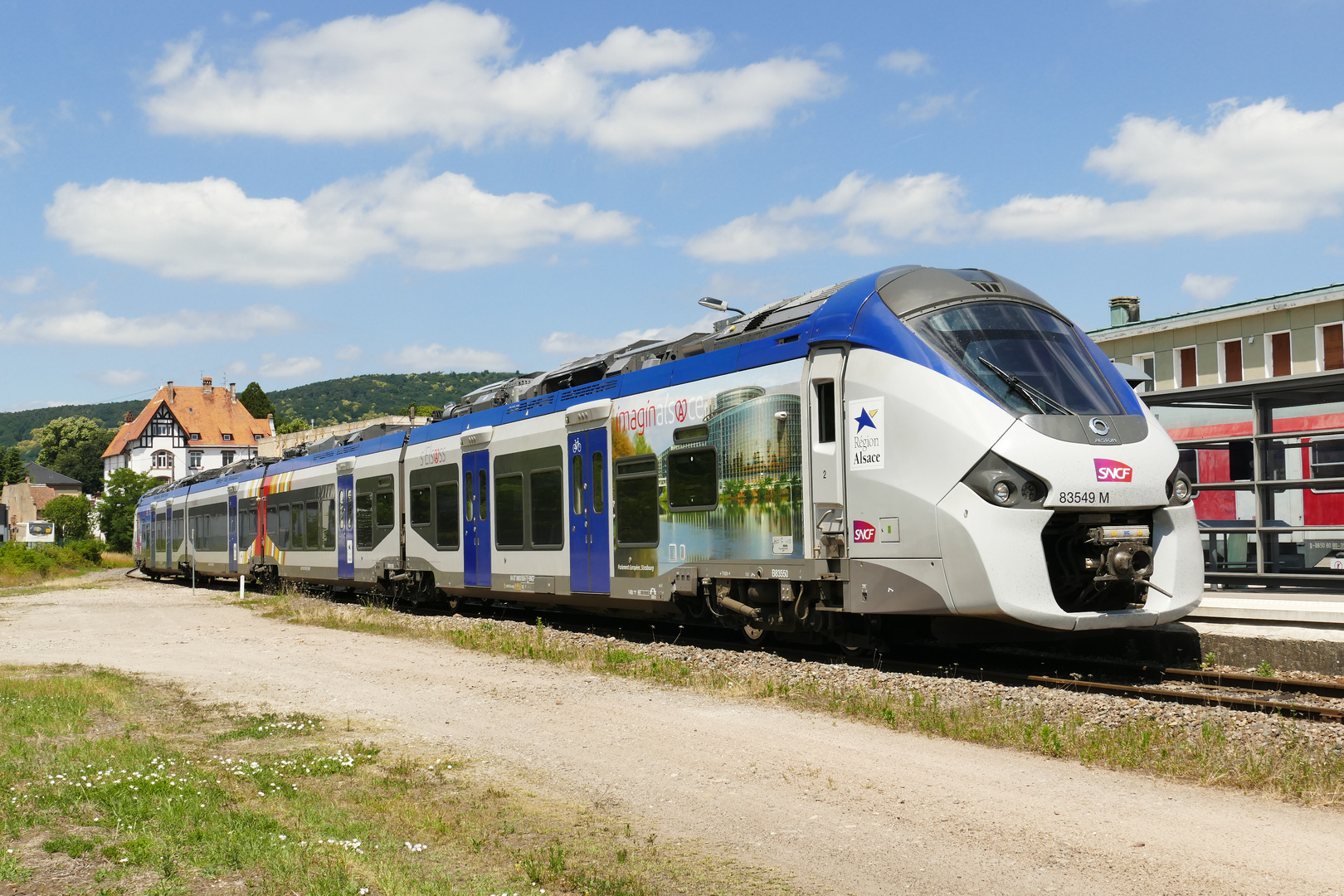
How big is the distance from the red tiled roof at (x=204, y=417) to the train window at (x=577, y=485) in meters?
122

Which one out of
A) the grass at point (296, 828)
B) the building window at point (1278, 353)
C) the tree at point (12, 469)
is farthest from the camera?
the tree at point (12, 469)

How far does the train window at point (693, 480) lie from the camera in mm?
12648

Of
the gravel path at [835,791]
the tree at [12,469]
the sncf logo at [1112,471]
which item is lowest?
the gravel path at [835,791]

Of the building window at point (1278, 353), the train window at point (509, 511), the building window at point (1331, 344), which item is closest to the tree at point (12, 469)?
the building window at point (1278, 353)

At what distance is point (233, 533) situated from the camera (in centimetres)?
3303

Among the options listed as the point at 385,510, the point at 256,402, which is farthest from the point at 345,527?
the point at 256,402

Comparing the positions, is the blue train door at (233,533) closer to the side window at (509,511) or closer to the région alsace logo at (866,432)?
the side window at (509,511)

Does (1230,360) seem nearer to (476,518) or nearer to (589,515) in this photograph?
(476,518)

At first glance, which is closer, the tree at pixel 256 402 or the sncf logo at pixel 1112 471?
the sncf logo at pixel 1112 471

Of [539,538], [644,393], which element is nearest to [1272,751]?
[644,393]

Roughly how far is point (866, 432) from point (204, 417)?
130 meters

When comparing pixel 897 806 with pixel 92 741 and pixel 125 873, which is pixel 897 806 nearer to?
pixel 125 873

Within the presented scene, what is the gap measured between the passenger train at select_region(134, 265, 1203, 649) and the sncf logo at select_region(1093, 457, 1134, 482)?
0.05ft

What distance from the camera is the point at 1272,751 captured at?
746cm
